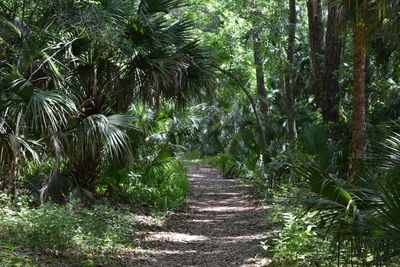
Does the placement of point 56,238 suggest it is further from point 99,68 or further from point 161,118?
point 161,118

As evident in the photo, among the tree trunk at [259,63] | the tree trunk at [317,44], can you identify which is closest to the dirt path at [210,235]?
the tree trunk at [317,44]

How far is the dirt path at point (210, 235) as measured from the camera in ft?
25.7

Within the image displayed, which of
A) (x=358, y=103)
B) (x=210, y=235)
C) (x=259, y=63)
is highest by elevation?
(x=259, y=63)

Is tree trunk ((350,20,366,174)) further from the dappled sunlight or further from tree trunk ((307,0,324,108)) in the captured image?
tree trunk ((307,0,324,108))

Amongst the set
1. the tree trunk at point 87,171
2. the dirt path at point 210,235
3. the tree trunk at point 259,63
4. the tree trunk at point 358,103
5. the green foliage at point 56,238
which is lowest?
the dirt path at point 210,235

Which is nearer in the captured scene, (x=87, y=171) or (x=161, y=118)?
(x=87, y=171)

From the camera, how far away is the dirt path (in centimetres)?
782

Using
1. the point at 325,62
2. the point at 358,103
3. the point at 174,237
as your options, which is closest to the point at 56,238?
the point at 174,237

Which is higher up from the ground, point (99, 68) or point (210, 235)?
point (99, 68)

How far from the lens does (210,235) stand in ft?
32.7

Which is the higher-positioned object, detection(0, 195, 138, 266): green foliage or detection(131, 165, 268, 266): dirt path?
detection(0, 195, 138, 266): green foliage

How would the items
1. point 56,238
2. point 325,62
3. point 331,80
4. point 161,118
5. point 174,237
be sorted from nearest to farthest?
point 56,238 → point 174,237 → point 161,118 → point 325,62 → point 331,80

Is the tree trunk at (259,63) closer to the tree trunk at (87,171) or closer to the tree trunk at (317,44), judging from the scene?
the tree trunk at (317,44)

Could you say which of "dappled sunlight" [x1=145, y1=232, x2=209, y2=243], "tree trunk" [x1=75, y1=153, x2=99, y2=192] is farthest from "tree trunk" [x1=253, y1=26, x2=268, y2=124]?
"dappled sunlight" [x1=145, y1=232, x2=209, y2=243]
